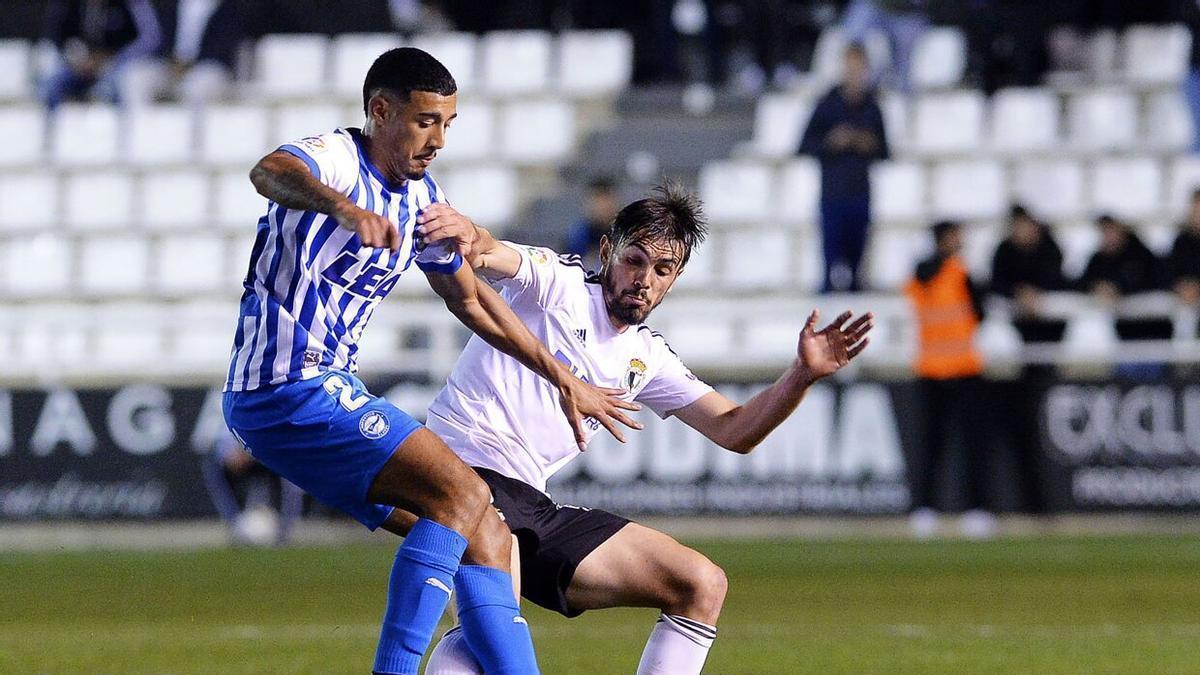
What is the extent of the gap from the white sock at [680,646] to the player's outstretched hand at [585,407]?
681 millimetres

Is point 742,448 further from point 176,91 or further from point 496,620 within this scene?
point 176,91

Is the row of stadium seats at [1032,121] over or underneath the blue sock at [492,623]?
over

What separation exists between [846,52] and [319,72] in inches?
273

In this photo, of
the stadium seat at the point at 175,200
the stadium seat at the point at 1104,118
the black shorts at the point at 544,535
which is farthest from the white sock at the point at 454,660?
the stadium seat at the point at 175,200

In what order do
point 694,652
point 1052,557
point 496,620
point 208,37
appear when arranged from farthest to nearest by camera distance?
point 208,37
point 1052,557
point 694,652
point 496,620

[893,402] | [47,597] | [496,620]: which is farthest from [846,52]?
[496,620]

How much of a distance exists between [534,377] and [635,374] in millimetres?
325

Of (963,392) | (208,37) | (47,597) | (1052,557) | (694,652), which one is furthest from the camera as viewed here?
(208,37)

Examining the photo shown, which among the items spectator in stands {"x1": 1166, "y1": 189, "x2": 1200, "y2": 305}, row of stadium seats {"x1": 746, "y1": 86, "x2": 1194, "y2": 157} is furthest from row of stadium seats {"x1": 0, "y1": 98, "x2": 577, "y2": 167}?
spectator in stands {"x1": 1166, "y1": 189, "x2": 1200, "y2": 305}

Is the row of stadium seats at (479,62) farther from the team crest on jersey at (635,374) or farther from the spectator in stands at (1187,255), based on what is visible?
the team crest on jersey at (635,374)

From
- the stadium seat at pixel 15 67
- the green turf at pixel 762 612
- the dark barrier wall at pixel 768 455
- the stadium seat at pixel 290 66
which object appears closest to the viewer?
the green turf at pixel 762 612

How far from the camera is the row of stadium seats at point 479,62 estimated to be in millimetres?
20391

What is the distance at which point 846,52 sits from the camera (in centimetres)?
1606

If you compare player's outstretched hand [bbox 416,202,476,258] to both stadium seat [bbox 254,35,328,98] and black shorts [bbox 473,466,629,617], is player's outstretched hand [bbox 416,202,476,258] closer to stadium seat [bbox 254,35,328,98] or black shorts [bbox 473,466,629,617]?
black shorts [bbox 473,466,629,617]
